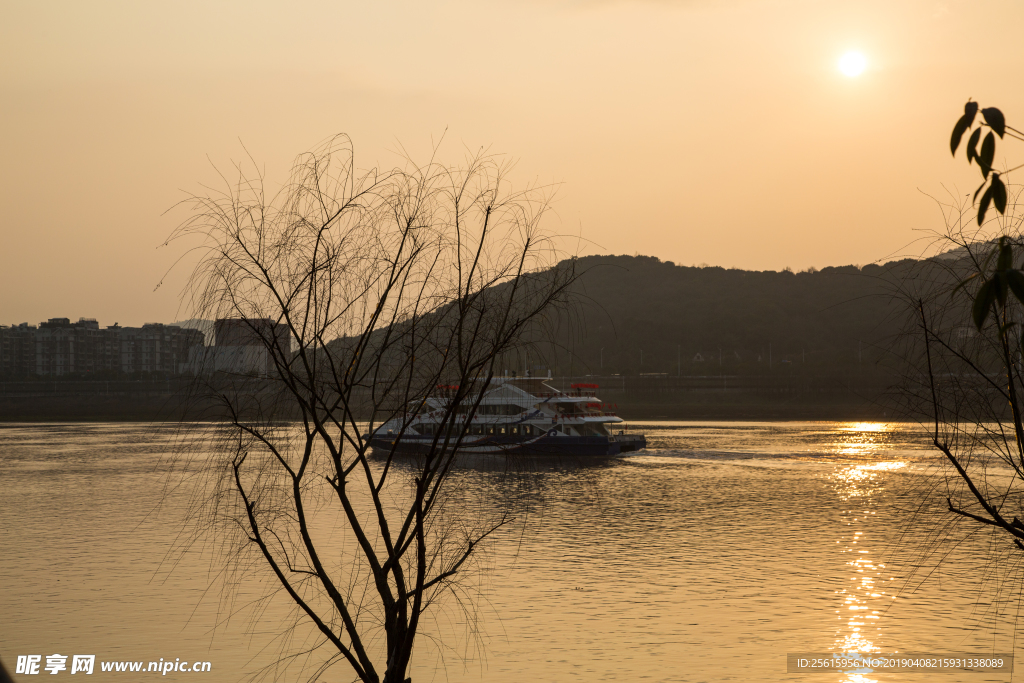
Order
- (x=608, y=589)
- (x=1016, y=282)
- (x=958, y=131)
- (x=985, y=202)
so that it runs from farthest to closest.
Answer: (x=608, y=589) < (x=985, y=202) < (x=958, y=131) < (x=1016, y=282)

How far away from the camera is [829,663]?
57.0 ft

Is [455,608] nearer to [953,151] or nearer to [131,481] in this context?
[953,151]

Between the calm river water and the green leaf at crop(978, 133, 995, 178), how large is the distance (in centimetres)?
414

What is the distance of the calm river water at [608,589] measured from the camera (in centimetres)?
1777

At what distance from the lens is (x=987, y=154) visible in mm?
3600

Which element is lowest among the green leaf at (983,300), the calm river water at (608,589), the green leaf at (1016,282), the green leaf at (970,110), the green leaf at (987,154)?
the calm river water at (608,589)

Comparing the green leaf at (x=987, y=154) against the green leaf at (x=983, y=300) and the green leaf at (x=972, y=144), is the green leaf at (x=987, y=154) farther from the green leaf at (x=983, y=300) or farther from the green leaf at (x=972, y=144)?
the green leaf at (x=983, y=300)

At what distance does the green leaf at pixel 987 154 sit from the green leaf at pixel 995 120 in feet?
0.22

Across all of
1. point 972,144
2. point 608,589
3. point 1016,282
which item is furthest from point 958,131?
point 608,589

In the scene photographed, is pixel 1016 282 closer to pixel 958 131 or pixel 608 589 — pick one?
pixel 958 131

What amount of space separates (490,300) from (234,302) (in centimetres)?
214

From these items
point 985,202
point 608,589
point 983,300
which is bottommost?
point 608,589

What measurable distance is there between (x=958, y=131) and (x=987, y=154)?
0.18 m

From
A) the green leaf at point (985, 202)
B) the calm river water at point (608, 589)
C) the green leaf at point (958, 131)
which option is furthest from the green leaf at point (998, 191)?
the calm river water at point (608, 589)
